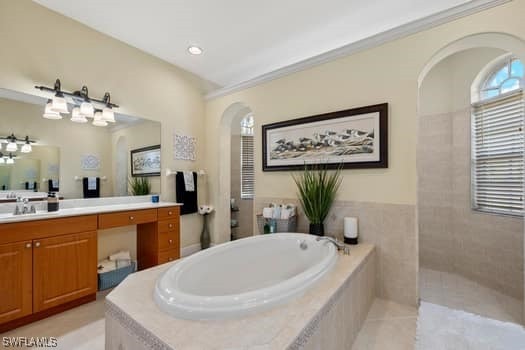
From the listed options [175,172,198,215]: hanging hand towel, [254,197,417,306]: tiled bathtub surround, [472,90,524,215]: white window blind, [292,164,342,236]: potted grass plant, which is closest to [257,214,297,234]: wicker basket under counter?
[292,164,342,236]: potted grass plant

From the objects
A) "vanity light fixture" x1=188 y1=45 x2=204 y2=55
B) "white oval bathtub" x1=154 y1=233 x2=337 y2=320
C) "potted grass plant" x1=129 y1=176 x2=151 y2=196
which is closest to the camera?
"white oval bathtub" x1=154 y1=233 x2=337 y2=320

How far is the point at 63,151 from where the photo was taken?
2.34 metres

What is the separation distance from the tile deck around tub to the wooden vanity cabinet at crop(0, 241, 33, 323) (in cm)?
101

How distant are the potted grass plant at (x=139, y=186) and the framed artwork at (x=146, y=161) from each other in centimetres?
7

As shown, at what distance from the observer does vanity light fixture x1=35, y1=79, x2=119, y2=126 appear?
2.10 metres

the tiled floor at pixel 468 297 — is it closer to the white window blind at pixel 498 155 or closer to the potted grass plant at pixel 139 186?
the white window blind at pixel 498 155

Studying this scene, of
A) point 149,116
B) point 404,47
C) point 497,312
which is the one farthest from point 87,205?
point 497,312

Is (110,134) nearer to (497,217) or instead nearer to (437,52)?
(437,52)

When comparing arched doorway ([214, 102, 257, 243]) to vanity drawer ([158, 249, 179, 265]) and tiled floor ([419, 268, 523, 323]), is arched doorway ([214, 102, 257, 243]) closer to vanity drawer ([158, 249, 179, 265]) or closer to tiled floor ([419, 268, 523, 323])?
vanity drawer ([158, 249, 179, 265])

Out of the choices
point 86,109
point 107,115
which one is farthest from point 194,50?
point 86,109

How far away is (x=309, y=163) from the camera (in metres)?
2.52

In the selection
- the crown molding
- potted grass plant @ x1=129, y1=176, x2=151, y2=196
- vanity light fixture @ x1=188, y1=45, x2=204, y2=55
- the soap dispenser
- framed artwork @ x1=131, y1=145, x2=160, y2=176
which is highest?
vanity light fixture @ x1=188, y1=45, x2=204, y2=55

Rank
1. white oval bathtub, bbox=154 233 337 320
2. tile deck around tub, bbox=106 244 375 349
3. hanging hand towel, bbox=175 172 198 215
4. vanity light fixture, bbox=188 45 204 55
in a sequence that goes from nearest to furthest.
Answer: tile deck around tub, bbox=106 244 375 349 → white oval bathtub, bbox=154 233 337 320 → vanity light fixture, bbox=188 45 204 55 → hanging hand towel, bbox=175 172 198 215

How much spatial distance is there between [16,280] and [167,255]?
123cm
